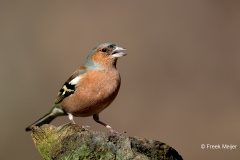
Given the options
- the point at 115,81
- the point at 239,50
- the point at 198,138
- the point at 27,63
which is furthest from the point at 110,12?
the point at 115,81

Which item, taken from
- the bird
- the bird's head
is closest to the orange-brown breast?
the bird

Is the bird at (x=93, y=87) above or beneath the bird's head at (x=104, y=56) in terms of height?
beneath

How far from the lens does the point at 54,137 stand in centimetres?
409

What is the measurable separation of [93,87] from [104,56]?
2.01 feet

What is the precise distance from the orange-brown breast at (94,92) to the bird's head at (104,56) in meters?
0.13

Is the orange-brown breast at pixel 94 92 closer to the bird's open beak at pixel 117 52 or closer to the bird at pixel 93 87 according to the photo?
the bird at pixel 93 87

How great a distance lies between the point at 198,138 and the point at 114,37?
3.59 m

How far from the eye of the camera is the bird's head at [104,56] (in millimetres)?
6273

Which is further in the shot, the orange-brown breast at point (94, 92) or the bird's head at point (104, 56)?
the bird's head at point (104, 56)

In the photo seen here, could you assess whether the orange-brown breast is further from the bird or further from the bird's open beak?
the bird's open beak

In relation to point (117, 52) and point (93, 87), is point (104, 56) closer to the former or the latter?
point (117, 52)

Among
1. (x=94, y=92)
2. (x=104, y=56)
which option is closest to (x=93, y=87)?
(x=94, y=92)

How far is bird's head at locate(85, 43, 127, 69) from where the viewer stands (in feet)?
20.6

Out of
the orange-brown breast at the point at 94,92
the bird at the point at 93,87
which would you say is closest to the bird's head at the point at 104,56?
the bird at the point at 93,87
